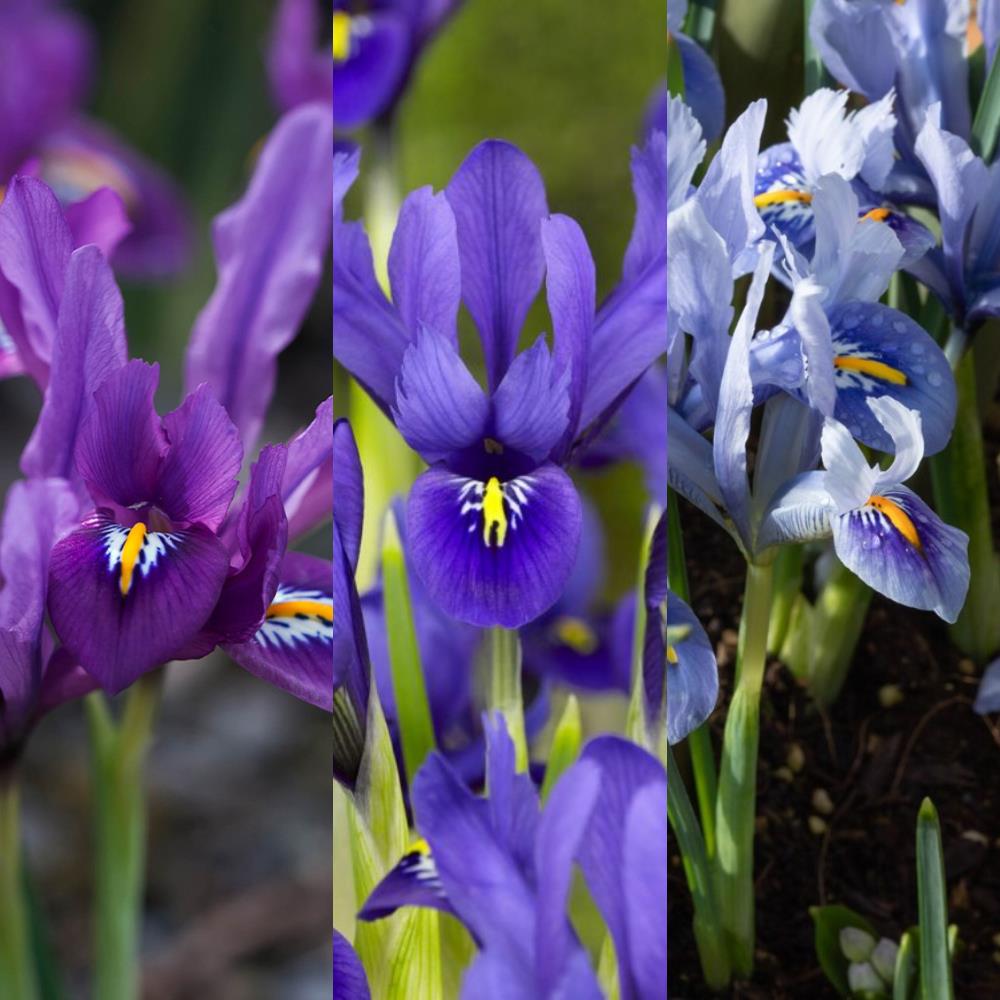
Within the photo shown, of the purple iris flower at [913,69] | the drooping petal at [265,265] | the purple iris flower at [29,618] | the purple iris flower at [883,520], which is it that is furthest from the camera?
the purple iris flower at [913,69]

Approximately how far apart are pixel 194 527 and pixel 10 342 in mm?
210

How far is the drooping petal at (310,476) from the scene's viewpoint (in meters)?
0.78

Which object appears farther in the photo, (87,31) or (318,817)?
(318,817)

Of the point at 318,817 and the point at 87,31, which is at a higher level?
the point at 87,31

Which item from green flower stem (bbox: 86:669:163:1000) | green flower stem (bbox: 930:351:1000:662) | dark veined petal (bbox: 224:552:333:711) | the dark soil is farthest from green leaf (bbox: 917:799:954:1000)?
green flower stem (bbox: 86:669:163:1000)

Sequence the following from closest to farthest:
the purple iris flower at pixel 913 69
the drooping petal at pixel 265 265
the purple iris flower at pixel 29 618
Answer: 1. the purple iris flower at pixel 29 618
2. the drooping petal at pixel 265 265
3. the purple iris flower at pixel 913 69

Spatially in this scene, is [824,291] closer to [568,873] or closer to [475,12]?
Result: [475,12]

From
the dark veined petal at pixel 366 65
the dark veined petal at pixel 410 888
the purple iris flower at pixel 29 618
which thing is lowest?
the dark veined petal at pixel 410 888

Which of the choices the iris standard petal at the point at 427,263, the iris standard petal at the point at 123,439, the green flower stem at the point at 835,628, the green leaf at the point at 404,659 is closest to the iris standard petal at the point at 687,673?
the green flower stem at the point at 835,628

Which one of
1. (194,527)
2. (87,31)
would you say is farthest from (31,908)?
(87,31)

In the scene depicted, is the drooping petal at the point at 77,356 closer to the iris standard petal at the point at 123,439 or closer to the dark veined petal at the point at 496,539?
the iris standard petal at the point at 123,439

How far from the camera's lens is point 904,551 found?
0.94m

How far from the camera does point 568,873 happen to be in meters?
0.82

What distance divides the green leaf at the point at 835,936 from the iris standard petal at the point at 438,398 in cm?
57
